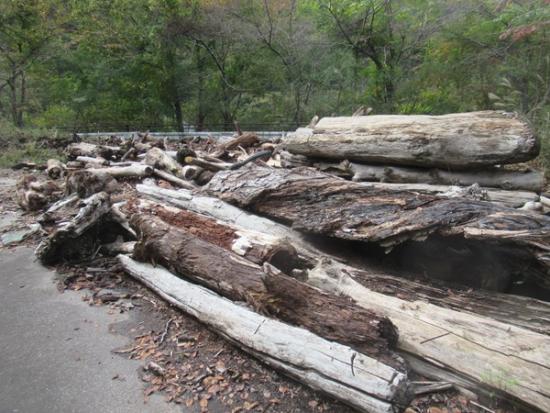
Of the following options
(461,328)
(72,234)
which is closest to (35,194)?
(72,234)

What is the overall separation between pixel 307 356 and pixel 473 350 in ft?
3.23

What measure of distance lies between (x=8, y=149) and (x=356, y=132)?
12.1 meters

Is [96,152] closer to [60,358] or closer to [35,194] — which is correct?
[35,194]

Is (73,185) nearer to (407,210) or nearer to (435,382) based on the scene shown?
(407,210)

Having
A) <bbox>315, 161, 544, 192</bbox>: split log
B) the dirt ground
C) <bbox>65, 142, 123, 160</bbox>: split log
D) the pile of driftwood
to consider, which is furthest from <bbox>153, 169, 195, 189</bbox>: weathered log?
<bbox>65, 142, 123, 160</bbox>: split log

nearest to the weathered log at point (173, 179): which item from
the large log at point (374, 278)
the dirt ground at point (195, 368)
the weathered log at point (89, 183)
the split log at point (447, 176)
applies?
the weathered log at point (89, 183)

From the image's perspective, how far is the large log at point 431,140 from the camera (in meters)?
4.02

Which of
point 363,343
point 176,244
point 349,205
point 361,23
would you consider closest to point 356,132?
point 349,205

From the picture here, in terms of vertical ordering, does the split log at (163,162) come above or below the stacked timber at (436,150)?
below

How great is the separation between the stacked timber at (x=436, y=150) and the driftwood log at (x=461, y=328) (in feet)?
5.67

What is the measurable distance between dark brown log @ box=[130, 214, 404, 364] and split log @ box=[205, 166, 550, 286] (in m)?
0.77

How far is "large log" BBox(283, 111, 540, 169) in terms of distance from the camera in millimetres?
4023

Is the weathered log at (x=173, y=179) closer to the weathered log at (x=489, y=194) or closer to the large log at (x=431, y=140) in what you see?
the large log at (x=431, y=140)

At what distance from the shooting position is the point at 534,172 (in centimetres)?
433
